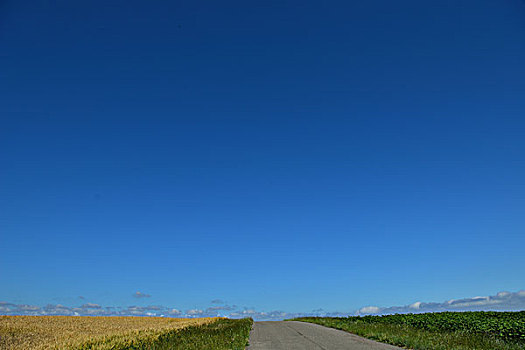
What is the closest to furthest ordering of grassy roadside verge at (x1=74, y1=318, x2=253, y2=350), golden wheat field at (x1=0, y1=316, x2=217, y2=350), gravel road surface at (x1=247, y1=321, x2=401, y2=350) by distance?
grassy roadside verge at (x1=74, y1=318, x2=253, y2=350) → gravel road surface at (x1=247, y1=321, x2=401, y2=350) → golden wheat field at (x1=0, y1=316, x2=217, y2=350)

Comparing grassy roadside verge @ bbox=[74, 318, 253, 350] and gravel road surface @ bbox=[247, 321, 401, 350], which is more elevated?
grassy roadside verge @ bbox=[74, 318, 253, 350]

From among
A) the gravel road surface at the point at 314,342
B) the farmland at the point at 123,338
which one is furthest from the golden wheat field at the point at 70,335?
the gravel road surface at the point at 314,342

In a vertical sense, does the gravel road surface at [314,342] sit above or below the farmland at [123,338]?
below

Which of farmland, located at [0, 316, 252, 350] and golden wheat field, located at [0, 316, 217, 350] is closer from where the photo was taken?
farmland, located at [0, 316, 252, 350]

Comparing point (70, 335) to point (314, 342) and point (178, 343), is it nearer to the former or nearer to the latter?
point (178, 343)

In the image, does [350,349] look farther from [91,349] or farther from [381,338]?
[91,349]

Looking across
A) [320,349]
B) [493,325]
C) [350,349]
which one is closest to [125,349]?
[320,349]

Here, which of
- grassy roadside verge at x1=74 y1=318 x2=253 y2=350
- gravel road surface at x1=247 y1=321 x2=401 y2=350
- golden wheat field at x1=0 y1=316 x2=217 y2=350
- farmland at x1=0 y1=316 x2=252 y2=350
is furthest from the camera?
golden wheat field at x1=0 y1=316 x2=217 y2=350

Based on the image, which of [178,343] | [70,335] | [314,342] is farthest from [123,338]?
[314,342]

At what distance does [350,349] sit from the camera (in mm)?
15578

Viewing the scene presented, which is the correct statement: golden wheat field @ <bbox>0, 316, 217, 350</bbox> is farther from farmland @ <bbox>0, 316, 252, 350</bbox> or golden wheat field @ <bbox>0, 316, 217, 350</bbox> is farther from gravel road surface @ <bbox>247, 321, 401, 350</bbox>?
gravel road surface @ <bbox>247, 321, 401, 350</bbox>

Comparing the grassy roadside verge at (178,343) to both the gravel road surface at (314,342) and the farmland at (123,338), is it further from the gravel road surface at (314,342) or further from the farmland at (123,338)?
the gravel road surface at (314,342)

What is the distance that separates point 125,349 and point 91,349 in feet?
5.64

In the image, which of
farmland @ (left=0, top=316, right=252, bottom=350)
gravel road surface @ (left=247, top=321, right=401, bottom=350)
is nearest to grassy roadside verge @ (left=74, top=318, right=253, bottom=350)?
farmland @ (left=0, top=316, right=252, bottom=350)
